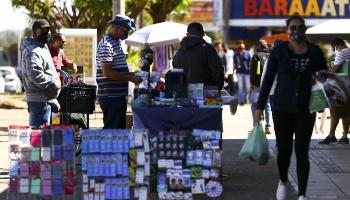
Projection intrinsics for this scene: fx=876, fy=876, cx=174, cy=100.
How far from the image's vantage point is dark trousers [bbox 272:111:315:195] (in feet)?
27.9

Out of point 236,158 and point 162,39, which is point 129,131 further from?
point 162,39

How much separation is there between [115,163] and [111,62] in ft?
5.68

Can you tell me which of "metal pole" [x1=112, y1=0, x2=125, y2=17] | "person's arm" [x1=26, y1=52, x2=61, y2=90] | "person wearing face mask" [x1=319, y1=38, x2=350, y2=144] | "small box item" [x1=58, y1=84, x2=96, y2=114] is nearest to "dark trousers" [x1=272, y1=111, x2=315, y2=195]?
"person's arm" [x1=26, y1=52, x2=61, y2=90]

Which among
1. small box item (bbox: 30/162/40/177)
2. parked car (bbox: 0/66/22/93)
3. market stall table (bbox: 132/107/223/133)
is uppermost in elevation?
market stall table (bbox: 132/107/223/133)

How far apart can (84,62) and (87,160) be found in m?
12.7

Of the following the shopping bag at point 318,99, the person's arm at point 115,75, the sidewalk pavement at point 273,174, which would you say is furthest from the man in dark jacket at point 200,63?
the shopping bag at point 318,99

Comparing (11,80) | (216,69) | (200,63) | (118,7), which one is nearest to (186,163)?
(216,69)

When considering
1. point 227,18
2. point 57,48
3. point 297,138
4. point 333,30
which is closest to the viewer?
point 297,138

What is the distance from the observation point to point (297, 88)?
27.8 ft

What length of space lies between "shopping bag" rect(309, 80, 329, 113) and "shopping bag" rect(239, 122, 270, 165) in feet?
1.82

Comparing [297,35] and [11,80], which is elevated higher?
[297,35]

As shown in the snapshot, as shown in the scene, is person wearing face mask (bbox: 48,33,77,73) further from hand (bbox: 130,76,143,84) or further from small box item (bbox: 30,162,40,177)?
small box item (bbox: 30,162,40,177)

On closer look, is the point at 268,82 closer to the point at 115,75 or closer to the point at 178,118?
the point at 178,118

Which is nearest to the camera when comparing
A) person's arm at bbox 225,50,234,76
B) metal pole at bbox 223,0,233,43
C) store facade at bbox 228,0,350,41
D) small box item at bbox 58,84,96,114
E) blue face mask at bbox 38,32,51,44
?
blue face mask at bbox 38,32,51,44
